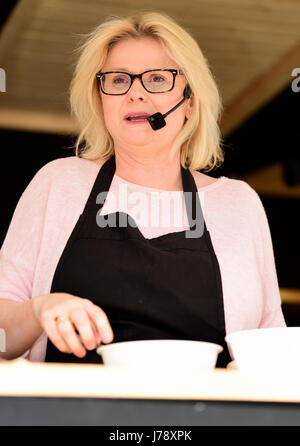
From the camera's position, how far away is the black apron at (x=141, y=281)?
176 centimetres

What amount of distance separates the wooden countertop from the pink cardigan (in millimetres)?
809

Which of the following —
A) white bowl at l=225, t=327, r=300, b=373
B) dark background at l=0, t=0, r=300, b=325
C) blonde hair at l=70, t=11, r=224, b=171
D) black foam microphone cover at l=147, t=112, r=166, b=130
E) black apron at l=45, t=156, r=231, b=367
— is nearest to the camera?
white bowl at l=225, t=327, r=300, b=373

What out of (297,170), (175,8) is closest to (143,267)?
(175,8)

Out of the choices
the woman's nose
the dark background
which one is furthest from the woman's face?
the dark background

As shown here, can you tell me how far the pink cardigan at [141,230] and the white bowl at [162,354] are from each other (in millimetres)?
612

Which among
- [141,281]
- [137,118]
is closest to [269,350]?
[141,281]

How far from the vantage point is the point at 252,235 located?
2.05 metres

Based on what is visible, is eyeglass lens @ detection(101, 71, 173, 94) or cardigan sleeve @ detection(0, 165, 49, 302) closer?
cardigan sleeve @ detection(0, 165, 49, 302)

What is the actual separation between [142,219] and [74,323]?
2.60ft

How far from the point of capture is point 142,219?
1973 mm

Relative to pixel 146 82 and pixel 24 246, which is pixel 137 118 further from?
pixel 24 246

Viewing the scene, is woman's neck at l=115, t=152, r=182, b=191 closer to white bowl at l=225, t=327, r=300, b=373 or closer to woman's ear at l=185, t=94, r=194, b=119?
woman's ear at l=185, t=94, r=194, b=119

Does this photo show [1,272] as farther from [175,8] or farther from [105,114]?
[175,8]

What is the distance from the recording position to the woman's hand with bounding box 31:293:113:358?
1.20 meters
